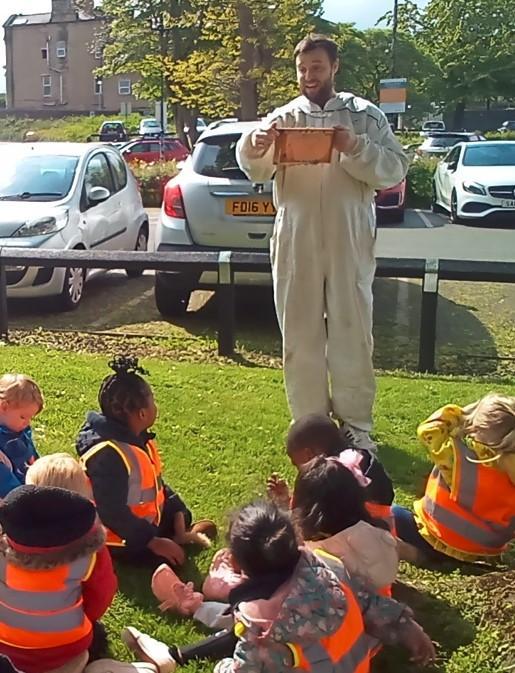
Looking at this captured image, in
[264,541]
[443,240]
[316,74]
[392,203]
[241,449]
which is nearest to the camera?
[264,541]

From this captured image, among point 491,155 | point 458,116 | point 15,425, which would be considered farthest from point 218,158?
point 458,116

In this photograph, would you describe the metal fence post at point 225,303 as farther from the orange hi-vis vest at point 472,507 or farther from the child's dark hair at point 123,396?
the orange hi-vis vest at point 472,507

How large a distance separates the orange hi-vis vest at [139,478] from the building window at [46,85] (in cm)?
8718

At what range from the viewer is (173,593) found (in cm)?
337

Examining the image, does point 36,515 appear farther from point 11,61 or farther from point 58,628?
point 11,61

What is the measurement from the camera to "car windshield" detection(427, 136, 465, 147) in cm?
3370

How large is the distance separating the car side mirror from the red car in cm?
654

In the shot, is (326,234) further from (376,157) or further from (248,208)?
(248,208)

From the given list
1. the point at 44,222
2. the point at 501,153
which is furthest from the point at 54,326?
the point at 501,153

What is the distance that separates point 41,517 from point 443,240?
13.8 metres

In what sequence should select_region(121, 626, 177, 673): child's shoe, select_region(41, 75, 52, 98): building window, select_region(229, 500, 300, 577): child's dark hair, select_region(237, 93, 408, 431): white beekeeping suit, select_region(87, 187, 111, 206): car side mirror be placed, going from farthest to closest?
select_region(41, 75, 52, 98): building window < select_region(87, 187, 111, 206): car side mirror < select_region(237, 93, 408, 431): white beekeeping suit < select_region(121, 626, 177, 673): child's shoe < select_region(229, 500, 300, 577): child's dark hair

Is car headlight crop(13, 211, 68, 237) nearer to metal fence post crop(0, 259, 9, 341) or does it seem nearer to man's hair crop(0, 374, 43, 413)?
metal fence post crop(0, 259, 9, 341)

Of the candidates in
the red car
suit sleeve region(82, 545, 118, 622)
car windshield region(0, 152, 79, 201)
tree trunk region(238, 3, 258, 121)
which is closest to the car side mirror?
car windshield region(0, 152, 79, 201)

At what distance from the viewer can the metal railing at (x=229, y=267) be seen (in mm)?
6688
